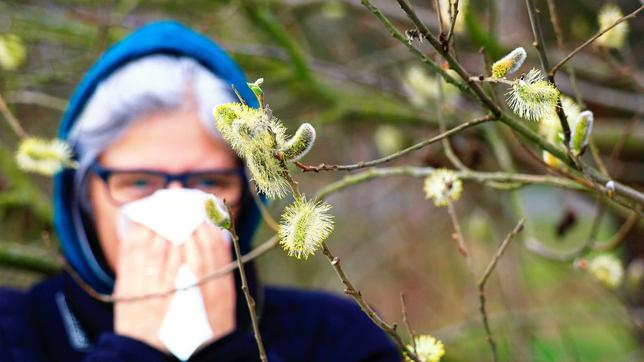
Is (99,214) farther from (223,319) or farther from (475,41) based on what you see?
(475,41)

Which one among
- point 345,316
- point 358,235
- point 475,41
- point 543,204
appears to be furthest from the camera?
point 543,204

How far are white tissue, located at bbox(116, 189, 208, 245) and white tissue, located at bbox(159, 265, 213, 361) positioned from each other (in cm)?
8

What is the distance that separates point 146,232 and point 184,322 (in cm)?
21

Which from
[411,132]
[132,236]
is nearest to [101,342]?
[132,236]

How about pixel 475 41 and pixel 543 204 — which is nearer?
pixel 475 41

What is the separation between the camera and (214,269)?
179cm

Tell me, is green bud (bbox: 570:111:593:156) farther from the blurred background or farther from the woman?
the woman

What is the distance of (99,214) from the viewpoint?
2012 millimetres

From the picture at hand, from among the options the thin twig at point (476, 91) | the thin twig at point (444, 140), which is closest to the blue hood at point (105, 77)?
the thin twig at point (444, 140)

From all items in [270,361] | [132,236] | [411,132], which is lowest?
[270,361]

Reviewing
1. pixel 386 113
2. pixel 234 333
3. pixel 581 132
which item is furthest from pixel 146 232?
pixel 386 113

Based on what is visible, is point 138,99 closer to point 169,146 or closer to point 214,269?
point 169,146

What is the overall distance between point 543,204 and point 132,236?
4225mm

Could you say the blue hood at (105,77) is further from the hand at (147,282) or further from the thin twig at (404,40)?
the thin twig at (404,40)
